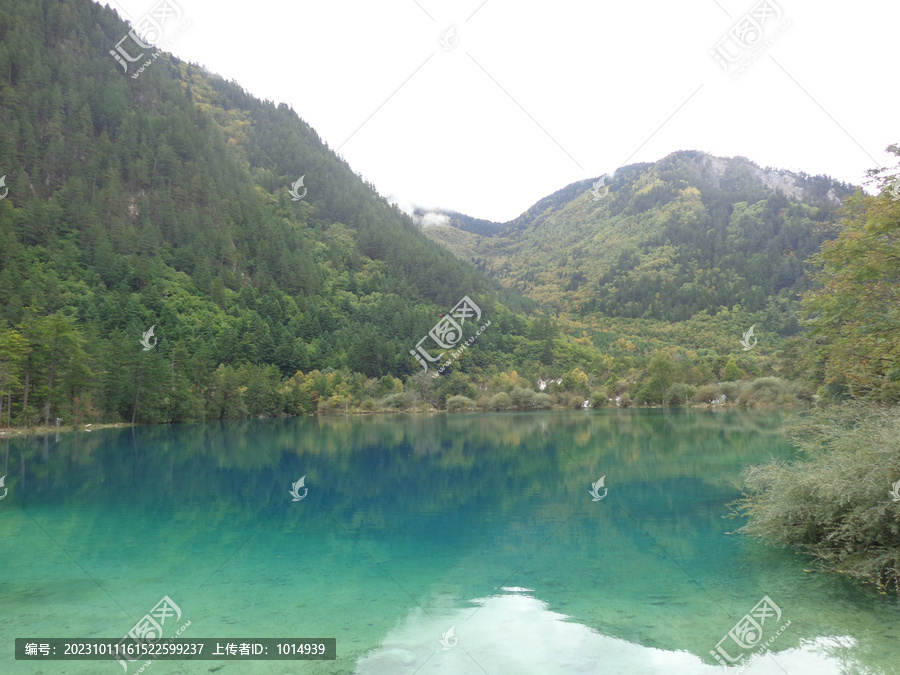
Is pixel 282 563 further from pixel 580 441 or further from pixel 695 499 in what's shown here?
pixel 580 441

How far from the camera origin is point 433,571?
1199 cm

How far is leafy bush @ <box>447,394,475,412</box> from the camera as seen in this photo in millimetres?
89512

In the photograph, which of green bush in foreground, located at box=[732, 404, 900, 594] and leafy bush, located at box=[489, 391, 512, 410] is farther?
leafy bush, located at box=[489, 391, 512, 410]

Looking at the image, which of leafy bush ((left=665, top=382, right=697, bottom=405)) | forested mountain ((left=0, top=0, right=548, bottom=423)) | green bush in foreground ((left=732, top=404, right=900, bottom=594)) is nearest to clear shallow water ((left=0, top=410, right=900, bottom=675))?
green bush in foreground ((left=732, top=404, right=900, bottom=594))

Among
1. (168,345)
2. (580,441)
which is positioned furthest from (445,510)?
(168,345)

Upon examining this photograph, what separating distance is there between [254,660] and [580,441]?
111 feet

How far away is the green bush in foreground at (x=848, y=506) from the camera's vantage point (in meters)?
9.01

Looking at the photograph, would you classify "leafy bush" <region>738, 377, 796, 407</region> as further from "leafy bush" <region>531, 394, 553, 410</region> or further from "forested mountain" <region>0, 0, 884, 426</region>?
"leafy bush" <region>531, 394, 553, 410</region>

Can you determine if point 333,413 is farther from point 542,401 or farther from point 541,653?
point 541,653

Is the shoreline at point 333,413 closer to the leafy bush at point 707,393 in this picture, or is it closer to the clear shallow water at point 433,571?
the leafy bush at point 707,393

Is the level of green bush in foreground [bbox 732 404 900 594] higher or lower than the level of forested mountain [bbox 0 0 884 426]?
lower

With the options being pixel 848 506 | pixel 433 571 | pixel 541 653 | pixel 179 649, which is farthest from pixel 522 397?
pixel 179 649

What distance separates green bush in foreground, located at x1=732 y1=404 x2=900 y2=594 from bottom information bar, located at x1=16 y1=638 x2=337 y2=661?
8.86 m

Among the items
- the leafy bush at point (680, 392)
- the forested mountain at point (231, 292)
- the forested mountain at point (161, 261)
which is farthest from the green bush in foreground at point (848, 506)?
the leafy bush at point (680, 392)
